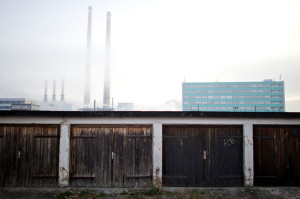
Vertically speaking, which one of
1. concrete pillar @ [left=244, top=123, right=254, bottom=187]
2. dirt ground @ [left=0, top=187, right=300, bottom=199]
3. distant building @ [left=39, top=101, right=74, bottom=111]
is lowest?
dirt ground @ [left=0, top=187, right=300, bottom=199]

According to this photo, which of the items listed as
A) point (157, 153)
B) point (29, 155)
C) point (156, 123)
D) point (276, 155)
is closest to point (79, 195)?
point (29, 155)

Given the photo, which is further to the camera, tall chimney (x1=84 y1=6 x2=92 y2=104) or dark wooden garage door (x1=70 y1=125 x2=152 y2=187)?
tall chimney (x1=84 y1=6 x2=92 y2=104)

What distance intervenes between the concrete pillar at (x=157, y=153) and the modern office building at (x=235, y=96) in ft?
259

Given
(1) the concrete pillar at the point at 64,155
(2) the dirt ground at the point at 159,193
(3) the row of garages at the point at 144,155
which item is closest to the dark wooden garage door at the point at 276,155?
(3) the row of garages at the point at 144,155

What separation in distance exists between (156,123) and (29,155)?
15.8ft

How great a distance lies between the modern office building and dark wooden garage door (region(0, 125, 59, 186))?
79.9 m

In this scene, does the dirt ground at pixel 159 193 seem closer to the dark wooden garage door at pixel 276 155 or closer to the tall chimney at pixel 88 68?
the dark wooden garage door at pixel 276 155

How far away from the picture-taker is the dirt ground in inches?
296

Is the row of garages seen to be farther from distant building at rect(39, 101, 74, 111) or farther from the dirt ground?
distant building at rect(39, 101, 74, 111)

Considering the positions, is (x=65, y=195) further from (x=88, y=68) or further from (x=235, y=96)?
(x=235, y=96)

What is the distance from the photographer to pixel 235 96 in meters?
87.5

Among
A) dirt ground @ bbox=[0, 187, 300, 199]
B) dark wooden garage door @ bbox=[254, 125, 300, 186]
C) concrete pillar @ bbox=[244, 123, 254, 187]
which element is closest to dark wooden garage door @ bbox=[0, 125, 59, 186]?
dirt ground @ bbox=[0, 187, 300, 199]

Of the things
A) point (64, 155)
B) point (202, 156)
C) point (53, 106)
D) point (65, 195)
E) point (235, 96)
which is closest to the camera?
point (65, 195)

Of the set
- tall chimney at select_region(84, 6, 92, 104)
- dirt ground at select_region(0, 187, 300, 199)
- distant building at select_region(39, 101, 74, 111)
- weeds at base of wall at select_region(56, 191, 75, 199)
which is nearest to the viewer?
weeds at base of wall at select_region(56, 191, 75, 199)
